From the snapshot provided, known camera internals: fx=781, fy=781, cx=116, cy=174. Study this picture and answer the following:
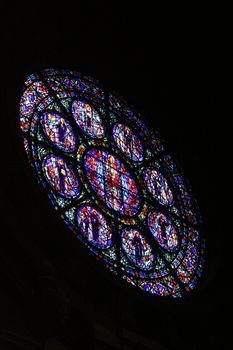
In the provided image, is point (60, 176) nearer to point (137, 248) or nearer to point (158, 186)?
point (137, 248)

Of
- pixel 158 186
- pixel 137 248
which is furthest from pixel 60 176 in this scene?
pixel 158 186

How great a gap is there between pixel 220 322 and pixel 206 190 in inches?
104

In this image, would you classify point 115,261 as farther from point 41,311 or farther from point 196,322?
point 41,311

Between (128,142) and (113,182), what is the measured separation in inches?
44.3

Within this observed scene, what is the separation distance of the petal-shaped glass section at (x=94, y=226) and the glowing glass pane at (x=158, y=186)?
5.12ft

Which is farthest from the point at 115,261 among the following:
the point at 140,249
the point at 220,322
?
the point at 220,322

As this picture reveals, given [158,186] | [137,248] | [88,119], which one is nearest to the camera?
[137,248]

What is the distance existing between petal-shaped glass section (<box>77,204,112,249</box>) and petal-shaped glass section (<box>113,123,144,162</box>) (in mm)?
1727

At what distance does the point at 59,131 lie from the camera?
10164 millimetres

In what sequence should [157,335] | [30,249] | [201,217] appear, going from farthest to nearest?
[201,217], [157,335], [30,249]

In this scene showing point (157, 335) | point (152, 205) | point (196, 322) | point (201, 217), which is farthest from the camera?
point (201, 217)

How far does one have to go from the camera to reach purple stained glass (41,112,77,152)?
9.98 meters

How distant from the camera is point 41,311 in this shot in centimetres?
686

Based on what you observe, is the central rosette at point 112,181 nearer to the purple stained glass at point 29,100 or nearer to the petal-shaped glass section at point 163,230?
the petal-shaped glass section at point 163,230
